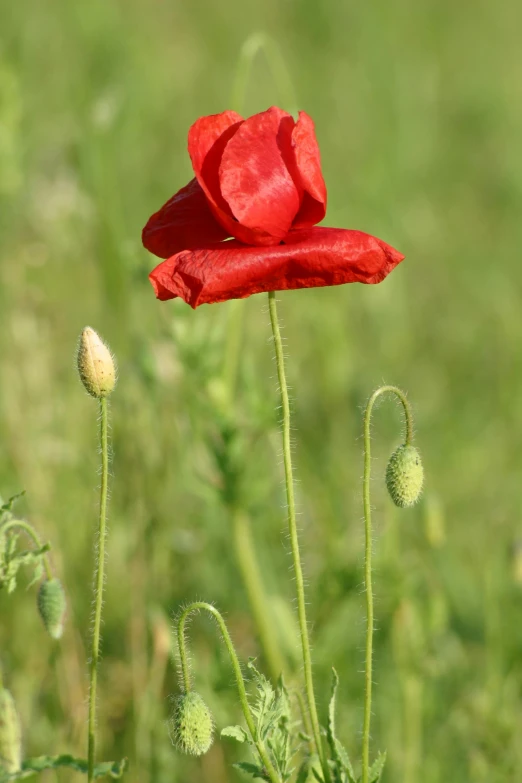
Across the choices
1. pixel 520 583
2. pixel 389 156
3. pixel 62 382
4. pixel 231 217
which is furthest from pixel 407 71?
pixel 231 217

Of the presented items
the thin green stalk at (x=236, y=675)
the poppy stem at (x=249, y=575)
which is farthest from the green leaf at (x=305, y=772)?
the poppy stem at (x=249, y=575)

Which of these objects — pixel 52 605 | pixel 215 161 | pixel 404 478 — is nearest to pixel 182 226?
pixel 215 161

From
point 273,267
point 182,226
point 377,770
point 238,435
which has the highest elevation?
point 182,226

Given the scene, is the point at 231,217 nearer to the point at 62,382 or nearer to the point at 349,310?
the point at 62,382

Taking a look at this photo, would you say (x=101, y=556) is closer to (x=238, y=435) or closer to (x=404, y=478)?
(x=404, y=478)

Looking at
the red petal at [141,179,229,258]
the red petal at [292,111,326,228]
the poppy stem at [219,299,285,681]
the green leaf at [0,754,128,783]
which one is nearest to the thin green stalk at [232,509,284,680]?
the poppy stem at [219,299,285,681]

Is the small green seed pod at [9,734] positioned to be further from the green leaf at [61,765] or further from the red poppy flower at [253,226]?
the red poppy flower at [253,226]
